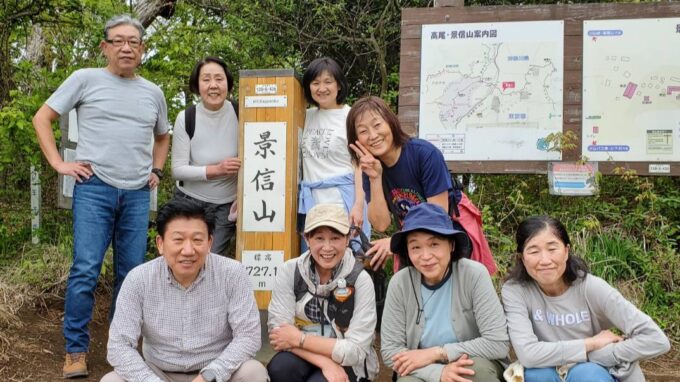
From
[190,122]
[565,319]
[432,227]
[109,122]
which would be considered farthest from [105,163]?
[565,319]

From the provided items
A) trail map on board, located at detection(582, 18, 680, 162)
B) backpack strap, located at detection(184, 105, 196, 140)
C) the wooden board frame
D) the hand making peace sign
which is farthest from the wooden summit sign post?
trail map on board, located at detection(582, 18, 680, 162)

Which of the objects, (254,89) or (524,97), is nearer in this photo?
(254,89)

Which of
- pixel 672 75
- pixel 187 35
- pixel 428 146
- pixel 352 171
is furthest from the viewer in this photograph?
pixel 187 35

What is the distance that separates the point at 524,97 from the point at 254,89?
2.59m

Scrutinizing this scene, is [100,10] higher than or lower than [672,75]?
higher

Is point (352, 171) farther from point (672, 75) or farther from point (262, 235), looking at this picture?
point (672, 75)

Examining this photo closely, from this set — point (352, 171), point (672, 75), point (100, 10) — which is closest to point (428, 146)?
point (352, 171)

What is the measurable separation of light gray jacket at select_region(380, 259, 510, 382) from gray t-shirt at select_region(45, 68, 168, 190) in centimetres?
194

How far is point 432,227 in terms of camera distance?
2855mm

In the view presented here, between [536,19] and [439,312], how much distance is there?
3.65 metres

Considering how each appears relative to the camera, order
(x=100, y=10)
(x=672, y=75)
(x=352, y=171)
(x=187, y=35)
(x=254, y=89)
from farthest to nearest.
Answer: (x=187, y=35), (x=100, y=10), (x=672, y=75), (x=254, y=89), (x=352, y=171)

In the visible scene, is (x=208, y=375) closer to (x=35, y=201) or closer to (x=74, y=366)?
(x=74, y=366)

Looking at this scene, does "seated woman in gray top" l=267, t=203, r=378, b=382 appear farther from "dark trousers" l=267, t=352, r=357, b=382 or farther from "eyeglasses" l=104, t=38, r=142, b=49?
"eyeglasses" l=104, t=38, r=142, b=49

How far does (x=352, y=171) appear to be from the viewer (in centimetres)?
413
